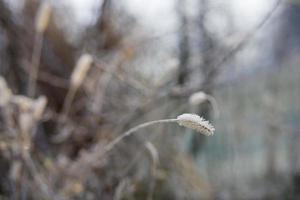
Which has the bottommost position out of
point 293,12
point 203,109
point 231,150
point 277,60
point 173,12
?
point 231,150

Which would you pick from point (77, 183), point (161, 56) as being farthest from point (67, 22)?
point (77, 183)

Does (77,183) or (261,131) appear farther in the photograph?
(261,131)

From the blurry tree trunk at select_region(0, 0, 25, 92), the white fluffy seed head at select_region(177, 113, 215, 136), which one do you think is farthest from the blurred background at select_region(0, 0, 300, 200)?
the white fluffy seed head at select_region(177, 113, 215, 136)

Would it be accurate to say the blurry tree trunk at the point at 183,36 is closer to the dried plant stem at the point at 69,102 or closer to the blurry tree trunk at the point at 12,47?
the dried plant stem at the point at 69,102

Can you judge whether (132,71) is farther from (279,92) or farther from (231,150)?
(279,92)

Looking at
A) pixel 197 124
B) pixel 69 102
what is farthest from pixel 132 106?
pixel 197 124

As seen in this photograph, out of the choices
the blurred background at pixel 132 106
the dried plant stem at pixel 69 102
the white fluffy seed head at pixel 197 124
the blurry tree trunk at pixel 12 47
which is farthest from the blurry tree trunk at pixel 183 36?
the white fluffy seed head at pixel 197 124

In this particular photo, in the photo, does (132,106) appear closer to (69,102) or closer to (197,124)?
(69,102)

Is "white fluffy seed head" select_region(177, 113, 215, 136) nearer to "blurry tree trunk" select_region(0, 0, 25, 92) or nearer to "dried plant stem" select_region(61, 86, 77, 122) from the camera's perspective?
"dried plant stem" select_region(61, 86, 77, 122)
